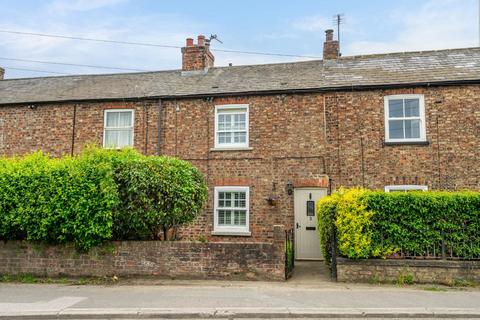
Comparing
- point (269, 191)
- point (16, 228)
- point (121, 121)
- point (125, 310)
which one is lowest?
point (125, 310)

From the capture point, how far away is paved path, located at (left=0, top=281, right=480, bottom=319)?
7621 mm


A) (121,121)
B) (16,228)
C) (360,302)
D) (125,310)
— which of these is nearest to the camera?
(125,310)

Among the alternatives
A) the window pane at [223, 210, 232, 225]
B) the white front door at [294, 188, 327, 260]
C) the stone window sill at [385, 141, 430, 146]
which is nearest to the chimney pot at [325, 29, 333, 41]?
the stone window sill at [385, 141, 430, 146]

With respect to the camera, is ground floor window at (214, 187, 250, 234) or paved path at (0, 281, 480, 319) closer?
paved path at (0, 281, 480, 319)

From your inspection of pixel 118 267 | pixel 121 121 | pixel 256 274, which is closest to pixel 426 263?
pixel 256 274

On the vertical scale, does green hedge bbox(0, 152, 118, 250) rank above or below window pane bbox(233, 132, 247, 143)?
below

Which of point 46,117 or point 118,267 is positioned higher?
point 46,117

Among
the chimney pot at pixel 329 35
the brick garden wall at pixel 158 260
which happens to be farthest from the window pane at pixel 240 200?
the chimney pot at pixel 329 35

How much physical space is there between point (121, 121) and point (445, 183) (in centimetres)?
1154

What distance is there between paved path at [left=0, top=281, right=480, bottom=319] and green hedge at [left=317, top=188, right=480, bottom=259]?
0.95m

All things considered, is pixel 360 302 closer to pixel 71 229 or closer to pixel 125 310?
pixel 125 310

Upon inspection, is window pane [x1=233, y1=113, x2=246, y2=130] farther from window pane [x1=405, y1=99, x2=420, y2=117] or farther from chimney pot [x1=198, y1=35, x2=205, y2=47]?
window pane [x1=405, y1=99, x2=420, y2=117]

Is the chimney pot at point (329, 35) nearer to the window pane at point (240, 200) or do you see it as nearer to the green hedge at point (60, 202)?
the window pane at point (240, 200)

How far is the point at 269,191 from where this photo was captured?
15.2 m
